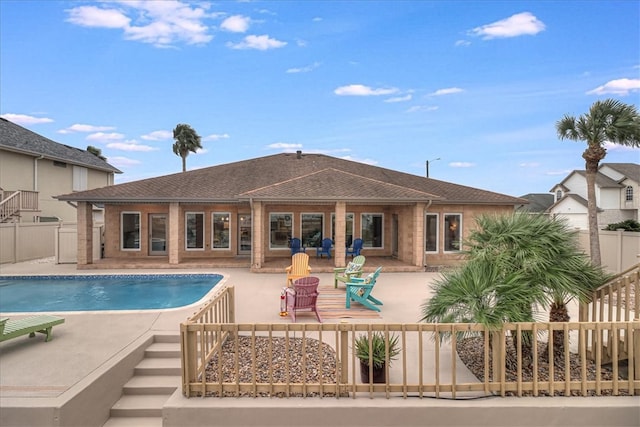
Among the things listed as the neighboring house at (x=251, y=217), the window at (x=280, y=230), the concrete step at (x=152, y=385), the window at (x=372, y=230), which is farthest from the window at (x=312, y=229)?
the concrete step at (x=152, y=385)

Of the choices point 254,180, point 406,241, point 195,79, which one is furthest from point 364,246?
point 195,79

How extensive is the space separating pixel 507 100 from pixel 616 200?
63.3 feet

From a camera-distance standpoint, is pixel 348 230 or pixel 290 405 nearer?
pixel 290 405

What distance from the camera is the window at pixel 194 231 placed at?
53.1 feet

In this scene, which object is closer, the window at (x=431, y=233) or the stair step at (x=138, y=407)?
the stair step at (x=138, y=407)

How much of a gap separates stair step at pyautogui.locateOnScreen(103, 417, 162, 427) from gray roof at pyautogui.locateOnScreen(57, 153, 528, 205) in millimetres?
8826

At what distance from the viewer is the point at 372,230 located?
16.8 meters

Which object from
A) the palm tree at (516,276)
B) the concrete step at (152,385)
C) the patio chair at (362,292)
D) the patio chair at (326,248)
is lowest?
the concrete step at (152,385)

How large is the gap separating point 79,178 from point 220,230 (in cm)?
1559

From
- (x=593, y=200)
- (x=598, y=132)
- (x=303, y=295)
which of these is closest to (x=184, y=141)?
(x=303, y=295)

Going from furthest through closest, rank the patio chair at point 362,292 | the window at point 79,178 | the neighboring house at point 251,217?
the window at point 79,178
the neighboring house at point 251,217
the patio chair at point 362,292

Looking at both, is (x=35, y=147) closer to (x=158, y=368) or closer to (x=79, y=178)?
(x=79, y=178)

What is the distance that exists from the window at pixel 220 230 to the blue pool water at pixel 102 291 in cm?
366

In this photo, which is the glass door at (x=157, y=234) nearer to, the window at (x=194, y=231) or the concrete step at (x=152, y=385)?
the window at (x=194, y=231)
